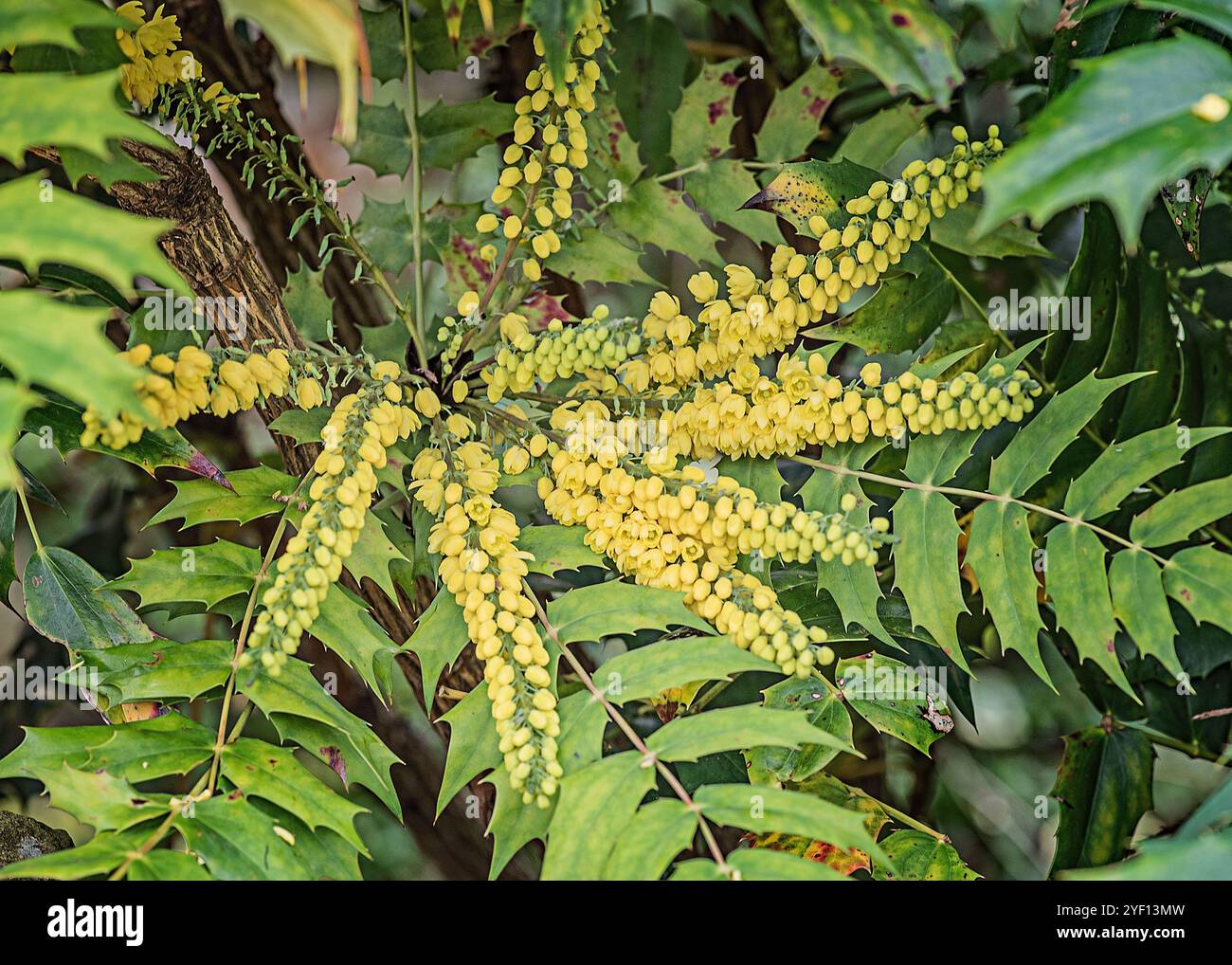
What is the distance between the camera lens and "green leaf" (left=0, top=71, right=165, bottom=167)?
1.90ft

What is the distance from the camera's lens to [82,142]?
0.58 meters

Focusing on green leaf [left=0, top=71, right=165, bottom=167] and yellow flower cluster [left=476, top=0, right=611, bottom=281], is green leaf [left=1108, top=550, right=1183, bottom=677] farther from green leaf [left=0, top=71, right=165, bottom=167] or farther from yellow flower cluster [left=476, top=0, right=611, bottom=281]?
green leaf [left=0, top=71, right=165, bottom=167]

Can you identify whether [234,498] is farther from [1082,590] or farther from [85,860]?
[1082,590]

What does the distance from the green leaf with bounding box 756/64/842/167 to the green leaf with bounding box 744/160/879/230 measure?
178 millimetres

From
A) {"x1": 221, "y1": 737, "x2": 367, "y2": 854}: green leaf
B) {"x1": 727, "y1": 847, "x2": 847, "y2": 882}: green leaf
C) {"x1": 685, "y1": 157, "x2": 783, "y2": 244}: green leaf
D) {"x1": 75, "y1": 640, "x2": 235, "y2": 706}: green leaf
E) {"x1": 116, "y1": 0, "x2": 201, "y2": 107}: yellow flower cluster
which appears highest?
{"x1": 116, "y1": 0, "x2": 201, "y2": 107}: yellow flower cluster

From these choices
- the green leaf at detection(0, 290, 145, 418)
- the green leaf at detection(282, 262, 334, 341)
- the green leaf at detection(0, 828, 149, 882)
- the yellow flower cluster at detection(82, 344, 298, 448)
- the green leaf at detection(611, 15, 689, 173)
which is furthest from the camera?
the green leaf at detection(611, 15, 689, 173)

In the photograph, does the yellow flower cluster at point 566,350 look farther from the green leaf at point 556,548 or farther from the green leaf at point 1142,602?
the green leaf at point 1142,602

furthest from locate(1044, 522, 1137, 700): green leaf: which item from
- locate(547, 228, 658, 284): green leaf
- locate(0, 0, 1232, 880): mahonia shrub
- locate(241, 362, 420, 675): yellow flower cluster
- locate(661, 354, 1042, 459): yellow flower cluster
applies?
locate(241, 362, 420, 675): yellow flower cluster

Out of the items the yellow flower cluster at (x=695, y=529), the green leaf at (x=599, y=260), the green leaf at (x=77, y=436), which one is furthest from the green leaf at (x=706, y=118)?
the green leaf at (x=77, y=436)

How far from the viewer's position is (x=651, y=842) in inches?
26.4

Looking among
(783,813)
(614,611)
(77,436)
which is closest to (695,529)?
(614,611)

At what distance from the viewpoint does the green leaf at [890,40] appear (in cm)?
64
